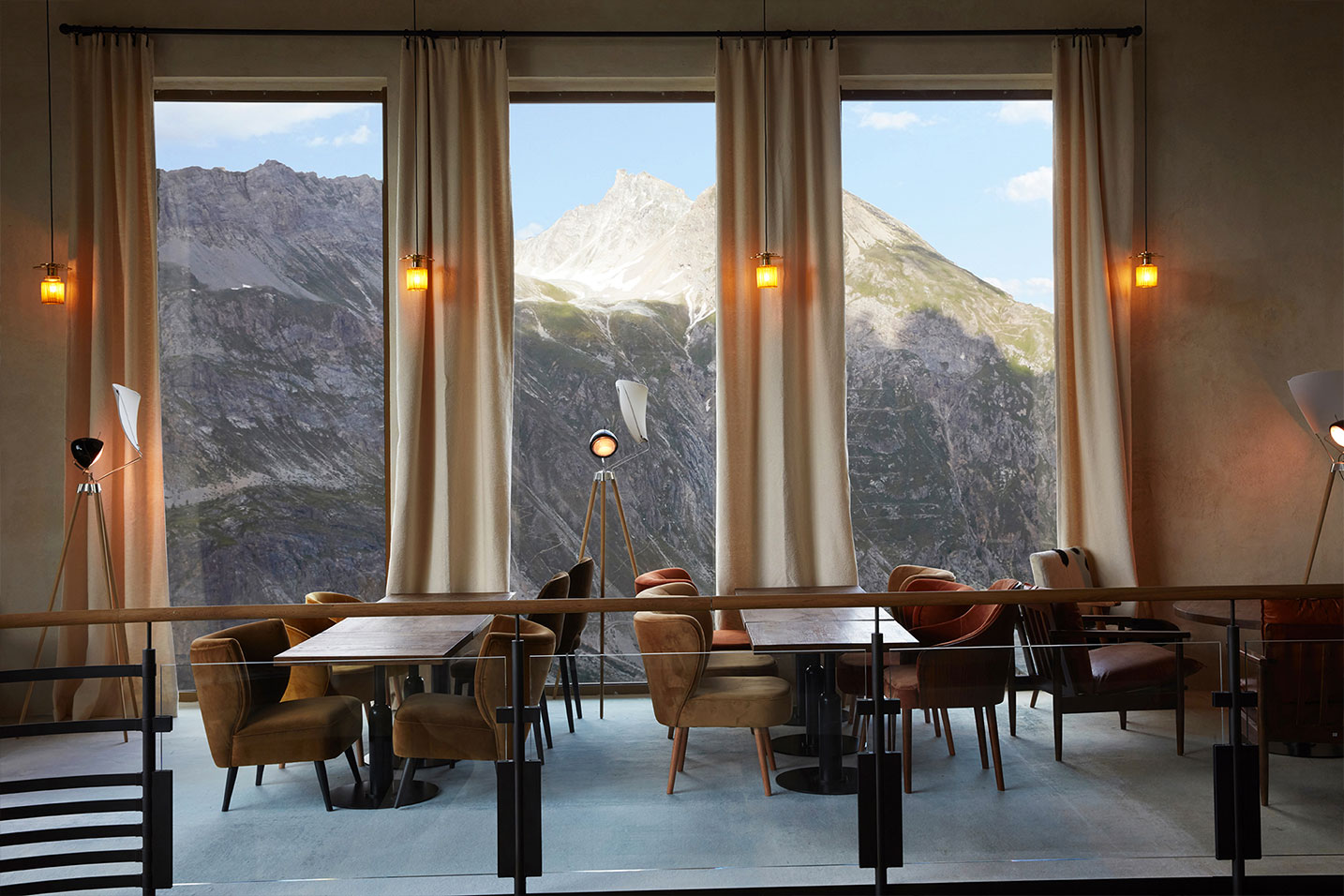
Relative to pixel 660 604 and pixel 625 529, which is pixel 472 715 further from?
pixel 625 529

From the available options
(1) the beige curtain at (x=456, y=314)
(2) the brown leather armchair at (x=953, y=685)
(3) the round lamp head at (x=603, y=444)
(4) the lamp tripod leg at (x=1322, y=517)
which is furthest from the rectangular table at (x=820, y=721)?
(4) the lamp tripod leg at (x=1322, y=517)

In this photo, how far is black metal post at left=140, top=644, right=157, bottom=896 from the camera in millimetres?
3201

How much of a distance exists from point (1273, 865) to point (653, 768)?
2.20 m

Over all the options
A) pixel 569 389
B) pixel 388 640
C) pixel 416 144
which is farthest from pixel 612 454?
pixel 388 640

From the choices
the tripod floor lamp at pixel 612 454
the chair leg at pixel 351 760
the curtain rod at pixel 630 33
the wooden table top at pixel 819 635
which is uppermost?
the curtain rod at pixel 630 33

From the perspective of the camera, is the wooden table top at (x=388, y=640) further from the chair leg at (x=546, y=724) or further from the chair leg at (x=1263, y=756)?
the chair leg at (x=1263, y=756)

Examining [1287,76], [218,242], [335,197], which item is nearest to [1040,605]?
[1287,76]

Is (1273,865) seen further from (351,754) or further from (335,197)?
(335,197)

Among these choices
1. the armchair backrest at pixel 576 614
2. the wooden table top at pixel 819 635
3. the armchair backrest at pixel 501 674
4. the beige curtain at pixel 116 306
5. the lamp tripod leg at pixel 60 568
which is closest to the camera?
the armchair backrest at pixel 501 674

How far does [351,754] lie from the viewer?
320 centimetres

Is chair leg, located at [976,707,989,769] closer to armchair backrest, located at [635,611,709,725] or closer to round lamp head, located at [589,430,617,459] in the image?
armchair backrest, located at [635,611,709,725]

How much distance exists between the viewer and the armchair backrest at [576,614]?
4879 mm

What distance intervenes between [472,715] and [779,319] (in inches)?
136

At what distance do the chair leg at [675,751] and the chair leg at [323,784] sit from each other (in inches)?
43.3
